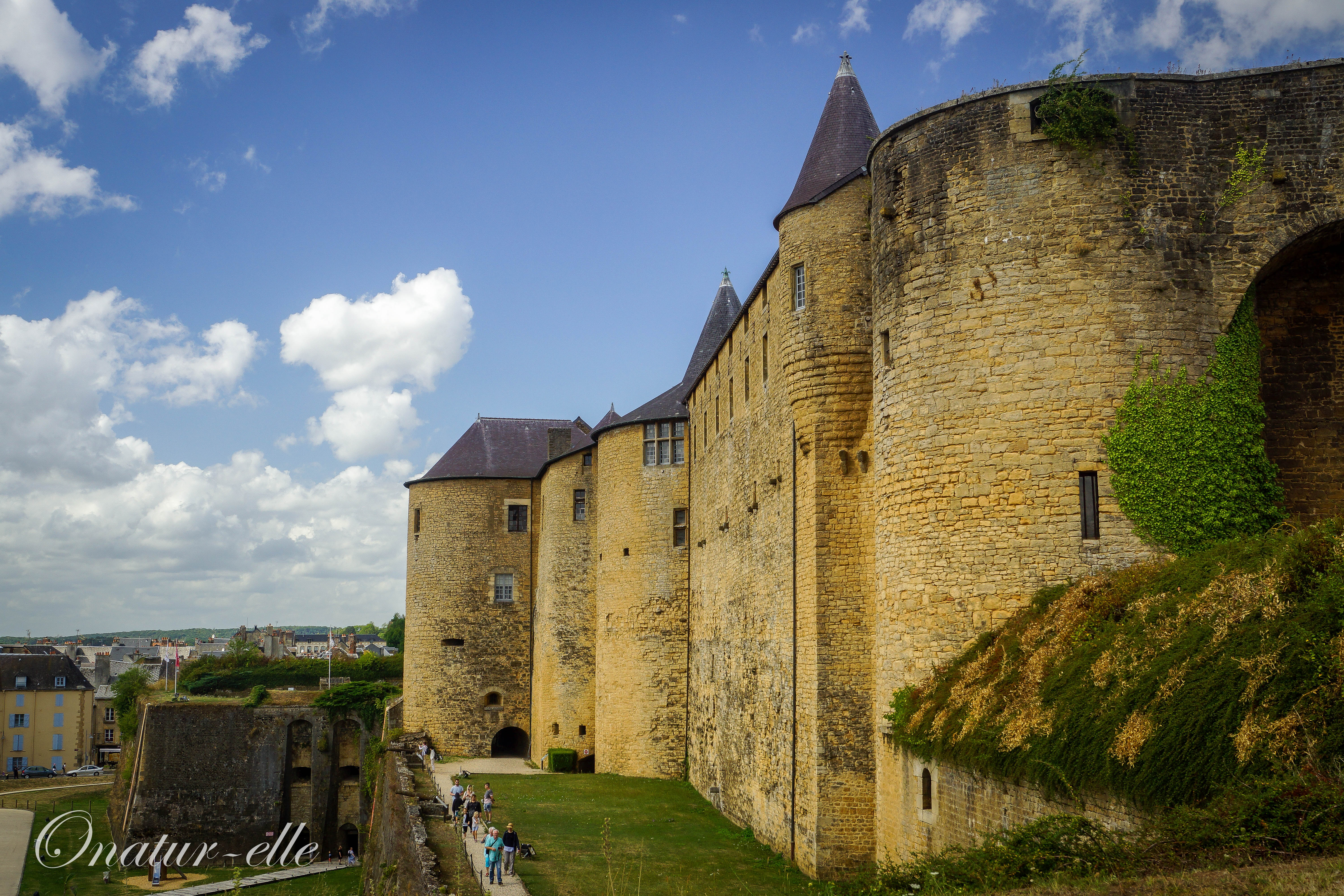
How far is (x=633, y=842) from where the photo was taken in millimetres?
17781

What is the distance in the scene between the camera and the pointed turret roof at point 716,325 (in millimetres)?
30422

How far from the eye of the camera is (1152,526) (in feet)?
38.4

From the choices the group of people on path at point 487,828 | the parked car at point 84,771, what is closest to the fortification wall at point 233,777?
the group of people on path at point 487,828

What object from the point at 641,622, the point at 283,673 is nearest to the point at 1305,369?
the point at 641,622

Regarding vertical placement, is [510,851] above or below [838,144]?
below

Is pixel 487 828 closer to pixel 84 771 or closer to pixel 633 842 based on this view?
pixel 633 842

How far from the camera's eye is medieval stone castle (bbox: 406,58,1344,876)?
12031 millimetres

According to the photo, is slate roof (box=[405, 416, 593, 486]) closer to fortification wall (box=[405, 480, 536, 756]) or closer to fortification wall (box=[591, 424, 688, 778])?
fortification wall (box=[405, 480, 536, 756])

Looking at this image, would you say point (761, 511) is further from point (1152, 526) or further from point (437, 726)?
point (437, 726)

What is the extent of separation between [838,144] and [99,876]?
112ft

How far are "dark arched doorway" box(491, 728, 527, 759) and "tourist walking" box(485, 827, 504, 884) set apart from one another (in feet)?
66.0

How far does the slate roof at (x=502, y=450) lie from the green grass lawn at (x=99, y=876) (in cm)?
1349

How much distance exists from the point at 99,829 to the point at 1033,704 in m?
44.1

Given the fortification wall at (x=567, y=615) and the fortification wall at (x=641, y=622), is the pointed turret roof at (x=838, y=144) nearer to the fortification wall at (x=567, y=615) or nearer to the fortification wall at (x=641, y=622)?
the fortification wall at (x=641, y=622)
